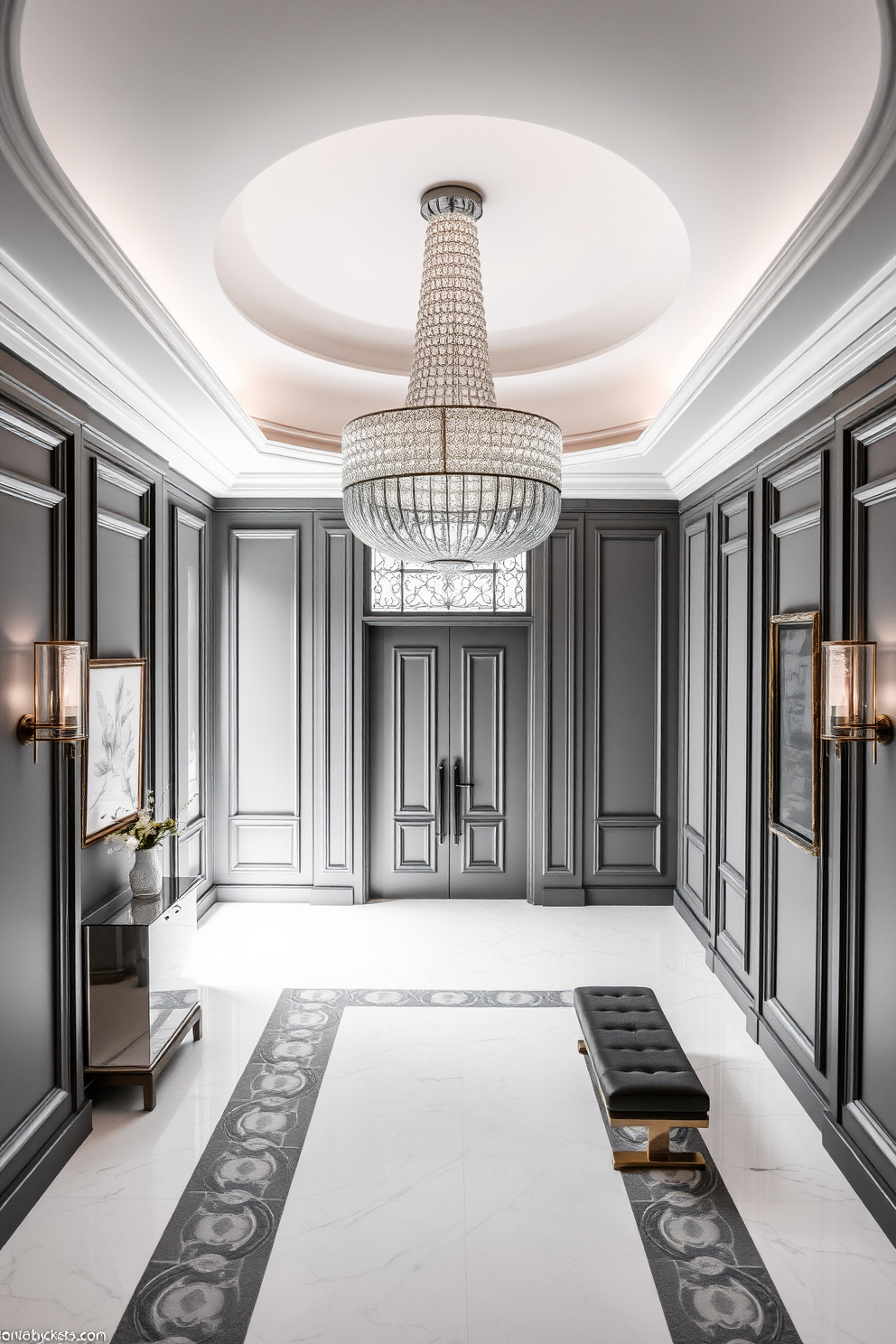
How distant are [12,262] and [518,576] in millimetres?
3936

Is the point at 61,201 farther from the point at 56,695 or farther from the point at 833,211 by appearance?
the point at 833,211

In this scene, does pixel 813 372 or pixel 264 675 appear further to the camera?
pixel 264 675

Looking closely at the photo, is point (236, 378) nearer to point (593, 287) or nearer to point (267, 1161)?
point (593, 287)

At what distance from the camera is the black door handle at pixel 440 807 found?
19.9 ft

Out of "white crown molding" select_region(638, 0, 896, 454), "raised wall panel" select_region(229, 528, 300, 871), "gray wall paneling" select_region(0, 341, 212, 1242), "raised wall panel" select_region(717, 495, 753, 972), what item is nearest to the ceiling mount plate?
"white crown molding" select_region(638, 0, 896, 454)

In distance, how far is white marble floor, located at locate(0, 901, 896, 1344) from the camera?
7.23ft

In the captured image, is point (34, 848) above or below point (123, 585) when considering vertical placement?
below

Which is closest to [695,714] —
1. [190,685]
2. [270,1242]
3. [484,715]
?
[484,715]

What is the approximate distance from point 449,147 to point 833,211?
129cm

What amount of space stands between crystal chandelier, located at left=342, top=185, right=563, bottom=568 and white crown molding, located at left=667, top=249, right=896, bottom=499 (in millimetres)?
1039

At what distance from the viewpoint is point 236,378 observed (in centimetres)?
471

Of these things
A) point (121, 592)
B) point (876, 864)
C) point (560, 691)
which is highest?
point (121, 592)

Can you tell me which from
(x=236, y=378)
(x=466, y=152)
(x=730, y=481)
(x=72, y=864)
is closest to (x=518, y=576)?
(x=730, y=481)

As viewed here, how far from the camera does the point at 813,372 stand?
10.5 ft
